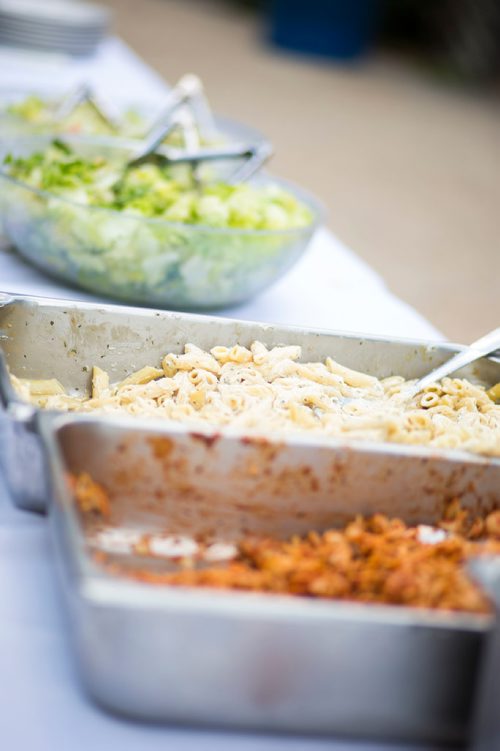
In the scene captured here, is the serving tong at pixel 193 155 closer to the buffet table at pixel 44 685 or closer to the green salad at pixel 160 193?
the green salad at pixel 160 193

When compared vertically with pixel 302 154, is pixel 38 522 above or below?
above

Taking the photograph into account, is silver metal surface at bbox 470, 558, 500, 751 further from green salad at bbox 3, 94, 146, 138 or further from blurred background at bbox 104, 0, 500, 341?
blurred background at bbox 104, 0, 500, 341

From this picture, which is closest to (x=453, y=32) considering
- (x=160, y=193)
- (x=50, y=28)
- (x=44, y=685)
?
(x=50, y=28)

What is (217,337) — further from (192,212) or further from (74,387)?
(192,212)

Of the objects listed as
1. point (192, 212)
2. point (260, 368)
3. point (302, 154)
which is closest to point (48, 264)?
point (192, 212)

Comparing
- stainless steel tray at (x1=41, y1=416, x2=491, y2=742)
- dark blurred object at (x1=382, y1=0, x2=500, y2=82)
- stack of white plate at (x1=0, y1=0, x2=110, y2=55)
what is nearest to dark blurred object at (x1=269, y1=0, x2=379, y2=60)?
dark blurred object at (x1=382, y1=0, x2=500, y2=82)
